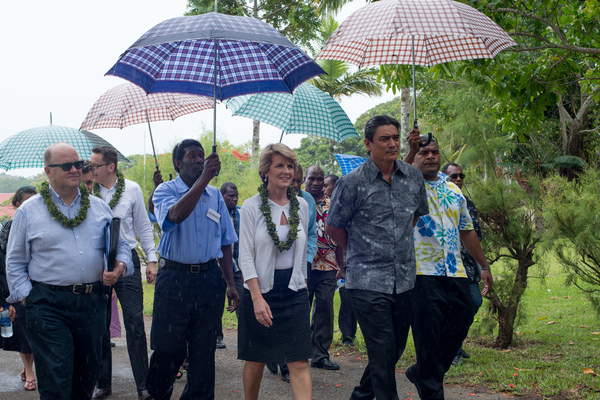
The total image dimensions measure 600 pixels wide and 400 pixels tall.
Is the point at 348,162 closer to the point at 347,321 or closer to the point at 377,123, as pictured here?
the point at 347,321

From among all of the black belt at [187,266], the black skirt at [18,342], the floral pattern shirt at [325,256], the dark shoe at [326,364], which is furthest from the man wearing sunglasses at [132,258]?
the floral pattern shirt at [325,256]

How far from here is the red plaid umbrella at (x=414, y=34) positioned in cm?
466

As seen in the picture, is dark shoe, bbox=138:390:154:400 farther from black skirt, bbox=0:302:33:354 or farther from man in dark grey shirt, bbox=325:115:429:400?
man in dark grey shirt, bbox=325:115:429:400

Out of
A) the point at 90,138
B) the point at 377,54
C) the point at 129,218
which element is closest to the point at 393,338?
the point at 377,54

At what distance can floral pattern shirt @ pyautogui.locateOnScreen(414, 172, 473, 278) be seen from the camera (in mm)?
4828

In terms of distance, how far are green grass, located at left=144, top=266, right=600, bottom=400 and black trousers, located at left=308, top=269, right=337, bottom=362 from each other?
897 mm

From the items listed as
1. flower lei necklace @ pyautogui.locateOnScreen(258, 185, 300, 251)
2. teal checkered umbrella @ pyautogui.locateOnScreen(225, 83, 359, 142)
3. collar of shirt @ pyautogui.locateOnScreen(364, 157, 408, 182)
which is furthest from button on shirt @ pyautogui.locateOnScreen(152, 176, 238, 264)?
teal checkered umbrella @ pyautogui.locateOnScreen(225, 83, 359, 142)

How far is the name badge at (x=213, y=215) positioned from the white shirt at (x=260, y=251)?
42 centimetres

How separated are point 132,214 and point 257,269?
220cm

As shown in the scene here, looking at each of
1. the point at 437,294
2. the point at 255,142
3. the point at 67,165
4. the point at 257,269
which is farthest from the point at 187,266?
the point at 255,142

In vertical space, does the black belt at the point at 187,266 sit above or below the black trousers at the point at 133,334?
above

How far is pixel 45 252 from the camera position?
4164mm

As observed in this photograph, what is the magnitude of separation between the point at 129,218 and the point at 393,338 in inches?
123

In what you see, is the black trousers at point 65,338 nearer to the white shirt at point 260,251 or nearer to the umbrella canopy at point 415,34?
the white shirt at point 260,251
